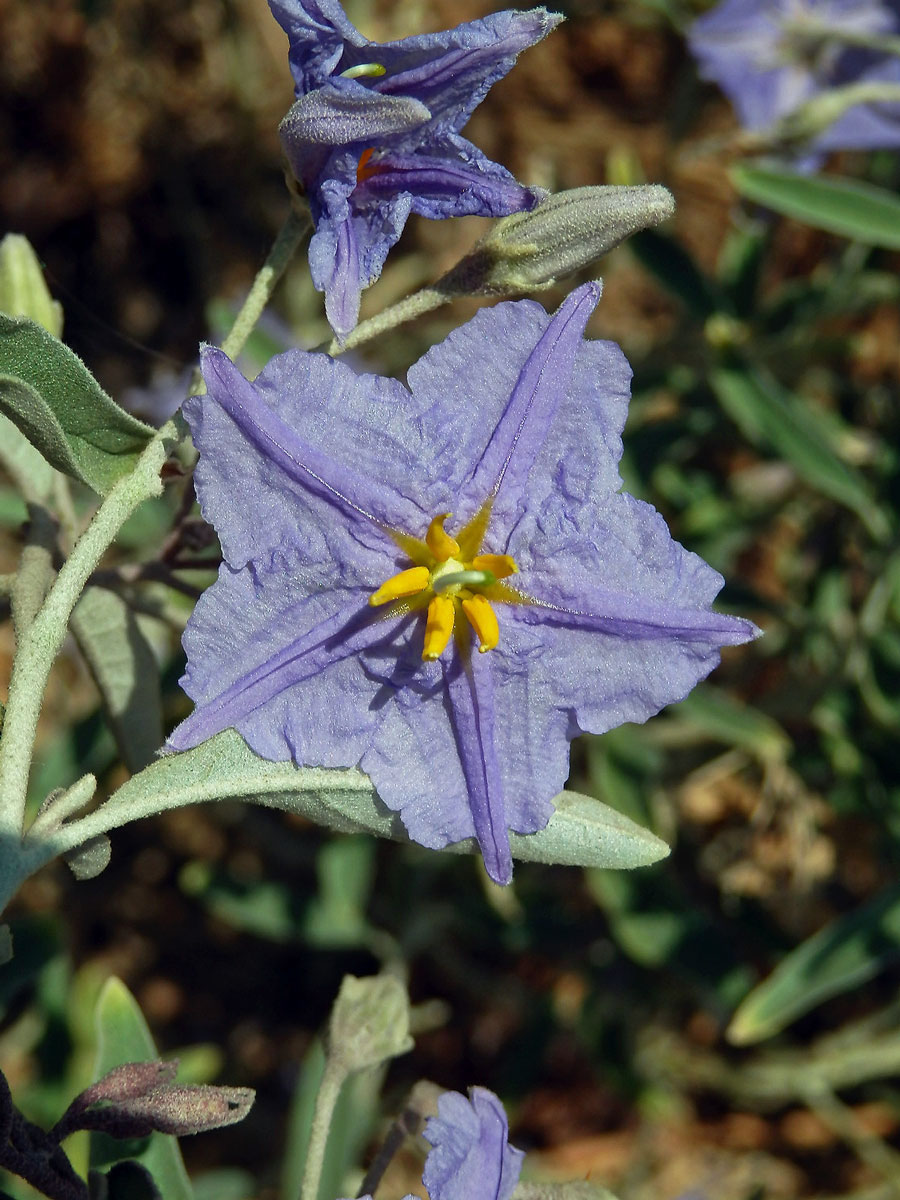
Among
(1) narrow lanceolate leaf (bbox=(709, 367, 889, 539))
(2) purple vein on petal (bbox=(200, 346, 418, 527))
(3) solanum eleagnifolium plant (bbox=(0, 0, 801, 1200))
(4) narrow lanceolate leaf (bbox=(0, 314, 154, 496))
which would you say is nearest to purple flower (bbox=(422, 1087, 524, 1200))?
(3) solanum eleagnifolium plant (bbox=(0, 0, 801, 1200))

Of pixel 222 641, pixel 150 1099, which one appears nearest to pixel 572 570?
pixel 222 641

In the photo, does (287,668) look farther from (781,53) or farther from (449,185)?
(781,53)

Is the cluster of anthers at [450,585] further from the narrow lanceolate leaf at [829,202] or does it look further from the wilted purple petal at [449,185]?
the narrow lanceolate leaf at [829,202]

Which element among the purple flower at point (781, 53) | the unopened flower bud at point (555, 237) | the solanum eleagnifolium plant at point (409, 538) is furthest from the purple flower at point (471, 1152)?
the purple flower at point (781, 53)

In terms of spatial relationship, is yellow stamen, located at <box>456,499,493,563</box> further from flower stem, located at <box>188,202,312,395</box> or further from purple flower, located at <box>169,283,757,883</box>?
flower stem, located at <box>188,202,312,395</box>

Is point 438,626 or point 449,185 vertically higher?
point 449,185

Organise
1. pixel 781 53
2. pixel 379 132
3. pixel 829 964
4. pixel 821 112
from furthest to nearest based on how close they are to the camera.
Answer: pixel 781 53
pixel 821 112
pixel 829 964
pixel 379 132

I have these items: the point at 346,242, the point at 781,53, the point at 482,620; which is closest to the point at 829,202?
the point at 781,53
